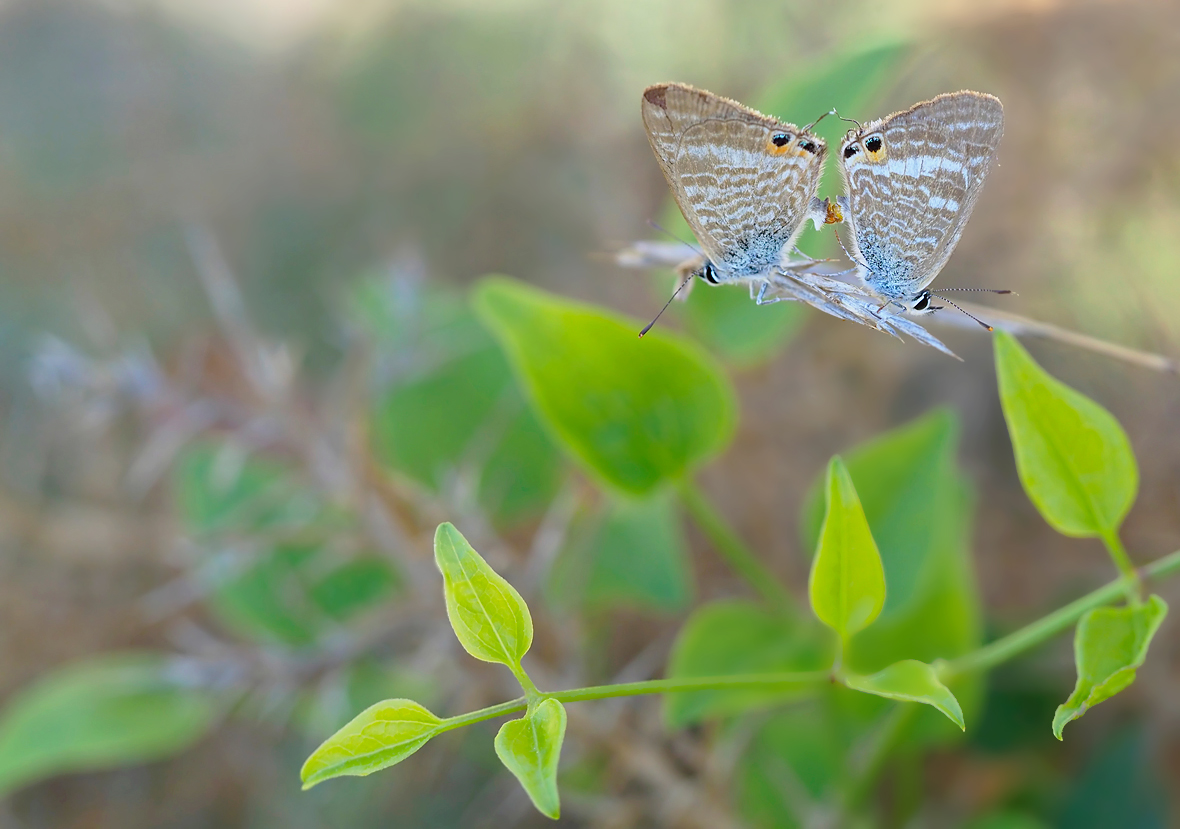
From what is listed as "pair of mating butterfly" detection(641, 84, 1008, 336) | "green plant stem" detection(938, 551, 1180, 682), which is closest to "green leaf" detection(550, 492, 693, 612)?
"green plant stem" detection(938, 551, 1180, 682)

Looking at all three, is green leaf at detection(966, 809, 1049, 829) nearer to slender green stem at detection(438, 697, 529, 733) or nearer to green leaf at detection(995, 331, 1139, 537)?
green leaf at detection(995, 331, 1139, 537)

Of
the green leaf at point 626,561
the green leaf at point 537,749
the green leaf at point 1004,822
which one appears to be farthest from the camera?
the green leaf at point 626,561

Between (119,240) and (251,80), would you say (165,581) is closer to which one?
(119,240)

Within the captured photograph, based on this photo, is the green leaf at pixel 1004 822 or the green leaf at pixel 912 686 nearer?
the green leaf at pixel 912 686

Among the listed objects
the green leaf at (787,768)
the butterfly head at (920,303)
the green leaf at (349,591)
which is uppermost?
the butterfly head at (920,303)

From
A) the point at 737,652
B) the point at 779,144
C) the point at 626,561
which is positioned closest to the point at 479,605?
the point at 779,144

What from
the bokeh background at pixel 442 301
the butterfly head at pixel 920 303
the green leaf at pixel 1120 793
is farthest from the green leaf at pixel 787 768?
the butterfly head at pixel 920 303

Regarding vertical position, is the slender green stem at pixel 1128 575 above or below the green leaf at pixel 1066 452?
below

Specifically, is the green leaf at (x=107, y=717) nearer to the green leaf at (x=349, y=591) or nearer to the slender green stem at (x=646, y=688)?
the green leaf at (x=349, y=591)

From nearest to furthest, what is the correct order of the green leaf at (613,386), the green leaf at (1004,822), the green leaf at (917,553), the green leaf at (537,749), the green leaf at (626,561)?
1. the green leaf at (537,749)
2. the green leaf at (613,386)
3. the green leaf at (917,553)
4. the green leaf at (1004,822)
5. the green leaf at (626,561)
